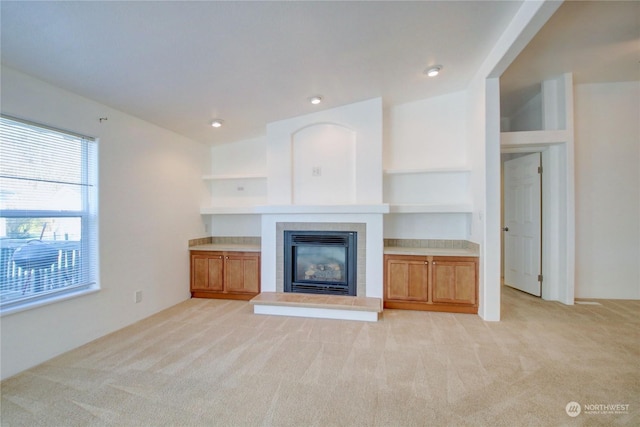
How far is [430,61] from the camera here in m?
2.96

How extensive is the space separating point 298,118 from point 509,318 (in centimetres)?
377

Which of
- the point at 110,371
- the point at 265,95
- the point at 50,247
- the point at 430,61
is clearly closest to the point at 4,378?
the point at 110,371

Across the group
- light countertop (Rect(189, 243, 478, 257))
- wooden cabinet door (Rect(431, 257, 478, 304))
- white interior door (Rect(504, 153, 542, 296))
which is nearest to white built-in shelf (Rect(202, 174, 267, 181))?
light countertop (Rect(189, 243, 478, 257))

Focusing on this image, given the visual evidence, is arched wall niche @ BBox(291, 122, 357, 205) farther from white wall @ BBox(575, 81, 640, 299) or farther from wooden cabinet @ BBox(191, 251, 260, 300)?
white wall @ BBox(575, 81, 640, 299)

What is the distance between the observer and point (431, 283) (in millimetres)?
3514

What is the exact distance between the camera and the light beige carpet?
1731 mm

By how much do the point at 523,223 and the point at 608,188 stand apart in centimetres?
109

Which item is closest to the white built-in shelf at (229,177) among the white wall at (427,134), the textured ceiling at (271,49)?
the textured ceiling at (271,49)

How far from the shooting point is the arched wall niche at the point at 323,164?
12.9 feet

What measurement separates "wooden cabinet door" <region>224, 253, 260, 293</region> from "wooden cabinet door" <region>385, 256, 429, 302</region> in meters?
1.88

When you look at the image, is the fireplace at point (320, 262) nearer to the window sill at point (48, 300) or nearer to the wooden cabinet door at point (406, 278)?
Result: the wooden cabinet door at point (406, 278)

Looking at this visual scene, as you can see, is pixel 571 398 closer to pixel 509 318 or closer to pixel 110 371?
pixel 509 318

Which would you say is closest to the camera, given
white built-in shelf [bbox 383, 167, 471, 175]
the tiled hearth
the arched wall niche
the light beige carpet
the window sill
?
the light beige carpet

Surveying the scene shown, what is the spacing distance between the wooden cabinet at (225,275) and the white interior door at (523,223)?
4.11 metres
